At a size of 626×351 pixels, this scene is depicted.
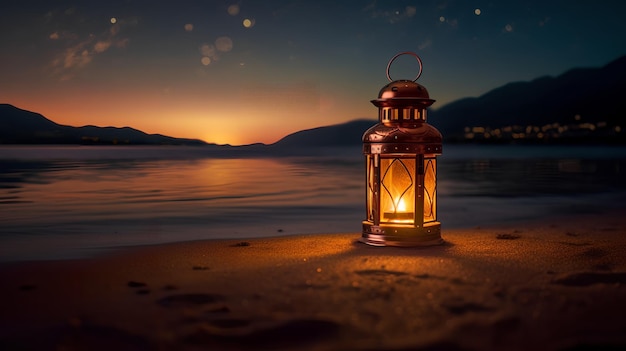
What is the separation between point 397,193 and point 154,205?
33.9ft

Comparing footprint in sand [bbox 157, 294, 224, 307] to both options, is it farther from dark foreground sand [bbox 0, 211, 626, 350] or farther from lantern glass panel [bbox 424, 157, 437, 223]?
lantern glass panel [bbox 424, 157, 437, 223]

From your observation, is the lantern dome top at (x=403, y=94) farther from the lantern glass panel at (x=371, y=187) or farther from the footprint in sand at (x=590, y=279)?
the footprint in sand at (x=590, y=279)

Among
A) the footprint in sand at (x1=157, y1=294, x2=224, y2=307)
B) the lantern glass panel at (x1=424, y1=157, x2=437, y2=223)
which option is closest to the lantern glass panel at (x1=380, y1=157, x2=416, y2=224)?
the lantern glass panel at (x1=424, y1=157, x2=437, y2=223)

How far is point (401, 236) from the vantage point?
27.9 ft

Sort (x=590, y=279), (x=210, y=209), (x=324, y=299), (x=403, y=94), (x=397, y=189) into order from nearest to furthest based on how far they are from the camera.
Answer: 1. (x=324, y=299)
2. (x=590, y=279)
3. (x=403, y=94)
4. (x=397, y=189)
5. (x=210, y=209)

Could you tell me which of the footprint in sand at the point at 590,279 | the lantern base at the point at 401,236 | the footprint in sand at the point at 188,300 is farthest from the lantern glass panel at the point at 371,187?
the footprint in sand at the point at 188,300

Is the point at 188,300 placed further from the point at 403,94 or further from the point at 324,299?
the point at 403,94

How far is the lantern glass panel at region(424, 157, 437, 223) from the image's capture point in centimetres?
883

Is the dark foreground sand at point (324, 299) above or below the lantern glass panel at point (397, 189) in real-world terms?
below

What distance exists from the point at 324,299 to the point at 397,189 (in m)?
3.56

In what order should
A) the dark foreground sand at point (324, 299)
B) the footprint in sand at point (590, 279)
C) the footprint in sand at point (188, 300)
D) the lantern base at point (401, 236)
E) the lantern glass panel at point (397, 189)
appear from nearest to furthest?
1. the dark foreground sand at point (324, 299)
2. the footprint in sand at point (188, 300)
3. the footprint in sand at point (590, 279)
4. the lantern base at point (401, 236)
5. the lantern glass panel at point (397, 189)

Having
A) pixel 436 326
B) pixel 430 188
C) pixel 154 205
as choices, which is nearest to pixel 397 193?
pixel 430 188

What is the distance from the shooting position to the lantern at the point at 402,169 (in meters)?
8.54

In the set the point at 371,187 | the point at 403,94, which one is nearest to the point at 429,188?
the point at 371,187
